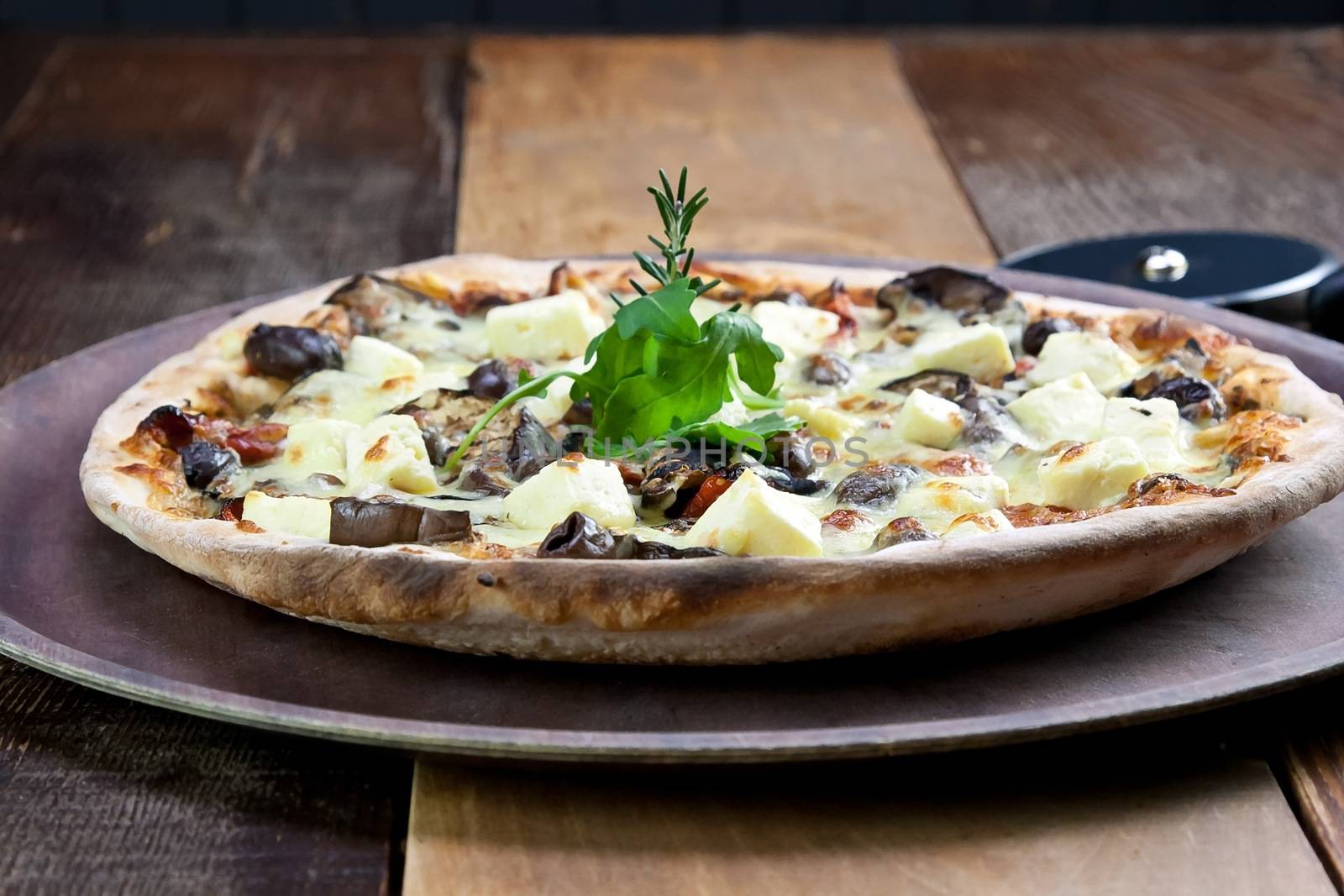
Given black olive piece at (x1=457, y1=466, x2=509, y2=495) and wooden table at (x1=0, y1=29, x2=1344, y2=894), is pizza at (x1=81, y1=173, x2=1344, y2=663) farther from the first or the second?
wooden table at (x1=0, y1=29, x2=1344, y2=894)

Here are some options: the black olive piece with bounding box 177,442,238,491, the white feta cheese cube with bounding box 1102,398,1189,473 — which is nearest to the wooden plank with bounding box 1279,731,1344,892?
the white feta cheese cube with bounding box 1102,398,1189,473

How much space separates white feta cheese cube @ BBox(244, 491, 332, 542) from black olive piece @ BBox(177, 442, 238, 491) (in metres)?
0.21

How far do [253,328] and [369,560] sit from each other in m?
1.20

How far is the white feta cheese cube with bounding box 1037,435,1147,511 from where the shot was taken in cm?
262

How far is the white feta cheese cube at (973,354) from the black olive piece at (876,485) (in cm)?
54

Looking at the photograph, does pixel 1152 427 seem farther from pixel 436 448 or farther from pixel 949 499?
pixel 436 448

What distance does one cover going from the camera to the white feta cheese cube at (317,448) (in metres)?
2.82

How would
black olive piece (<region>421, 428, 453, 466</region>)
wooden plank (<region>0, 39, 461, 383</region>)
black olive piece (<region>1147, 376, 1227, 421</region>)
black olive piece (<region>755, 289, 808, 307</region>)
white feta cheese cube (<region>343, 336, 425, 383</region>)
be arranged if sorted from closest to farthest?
black olive piece (<region>421, 428, 453, 466</region>) → black olive piece (<region>1147, 376, 1227, 421</region>) → white feta cheese cube (<region>343, 336, 425, 383</region>) → black olive piece (<region>755, 289, 808, 307</region>) → wooden plank (<region>0, 39, 461, 383</region>)

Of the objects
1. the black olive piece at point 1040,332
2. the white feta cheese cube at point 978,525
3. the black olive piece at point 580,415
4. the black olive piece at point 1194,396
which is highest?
the white feta cheese cube at point 978,525

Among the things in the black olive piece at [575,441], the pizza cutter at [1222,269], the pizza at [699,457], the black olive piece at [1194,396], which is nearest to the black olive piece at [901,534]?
the pizza at [699,457]

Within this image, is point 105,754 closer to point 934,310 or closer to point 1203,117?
point 934,310

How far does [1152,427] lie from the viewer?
2869mm

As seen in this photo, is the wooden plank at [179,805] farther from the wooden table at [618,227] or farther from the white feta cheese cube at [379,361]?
the white feta cheese cube at [379,361]

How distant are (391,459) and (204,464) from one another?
0.32 metres
